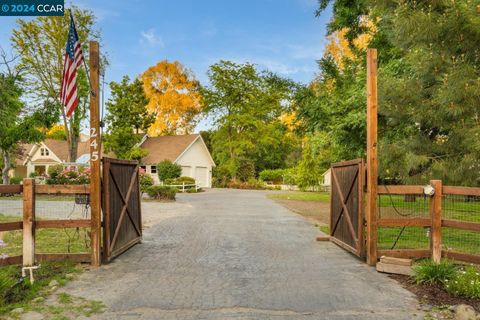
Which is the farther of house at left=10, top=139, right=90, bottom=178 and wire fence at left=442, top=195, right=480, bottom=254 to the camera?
house at left=10, top=139, right=90, bottom=178

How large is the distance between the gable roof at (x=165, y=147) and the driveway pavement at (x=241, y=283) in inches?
1100

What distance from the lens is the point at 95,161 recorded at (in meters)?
6.57

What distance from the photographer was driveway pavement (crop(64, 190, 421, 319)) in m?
4.43

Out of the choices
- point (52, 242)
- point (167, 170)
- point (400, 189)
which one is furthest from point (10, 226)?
point (167, 170)

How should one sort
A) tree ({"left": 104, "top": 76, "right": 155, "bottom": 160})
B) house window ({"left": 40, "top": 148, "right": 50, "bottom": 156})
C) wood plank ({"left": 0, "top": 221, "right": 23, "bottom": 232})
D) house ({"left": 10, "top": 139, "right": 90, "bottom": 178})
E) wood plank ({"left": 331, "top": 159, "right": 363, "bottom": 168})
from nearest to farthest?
wood plank ({"left": 0, "top": 221, "right": 23, "bottom": 232}), wood plank ({"left": 331, "top": 159, "right": 363, "bottom": 168}), tree ({"left": 104, "top": 76, "right": 155, "bottom": 160}), house ({"left": 10, "top": 139, "right": 90, "bottom": 178}), house window ({"left": 40, "top": 148, "right": 50, "bottom": 156})

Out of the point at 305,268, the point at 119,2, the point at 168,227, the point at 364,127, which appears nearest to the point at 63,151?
the point at 119,2

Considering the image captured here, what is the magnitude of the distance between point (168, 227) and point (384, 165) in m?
6.38

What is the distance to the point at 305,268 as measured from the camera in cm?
654

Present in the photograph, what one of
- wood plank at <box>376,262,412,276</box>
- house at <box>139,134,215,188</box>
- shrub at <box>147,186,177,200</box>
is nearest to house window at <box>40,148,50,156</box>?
house at <box>139,134,215,188</box>

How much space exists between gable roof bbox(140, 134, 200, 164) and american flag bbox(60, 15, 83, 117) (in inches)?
1163

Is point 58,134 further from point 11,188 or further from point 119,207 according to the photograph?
point 11,188

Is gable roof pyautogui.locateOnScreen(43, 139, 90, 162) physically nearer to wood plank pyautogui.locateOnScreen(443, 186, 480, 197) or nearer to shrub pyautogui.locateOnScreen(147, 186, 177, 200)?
shrub pyautogui.locateOnScreen(147, 186, 177, 200)

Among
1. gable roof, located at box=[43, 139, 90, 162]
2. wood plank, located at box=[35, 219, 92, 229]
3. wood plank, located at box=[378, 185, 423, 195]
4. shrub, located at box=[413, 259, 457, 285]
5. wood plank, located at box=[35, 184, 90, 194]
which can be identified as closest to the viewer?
shrub, located at box=[413, 259, 457, 285]

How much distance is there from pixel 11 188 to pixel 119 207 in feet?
6.80
